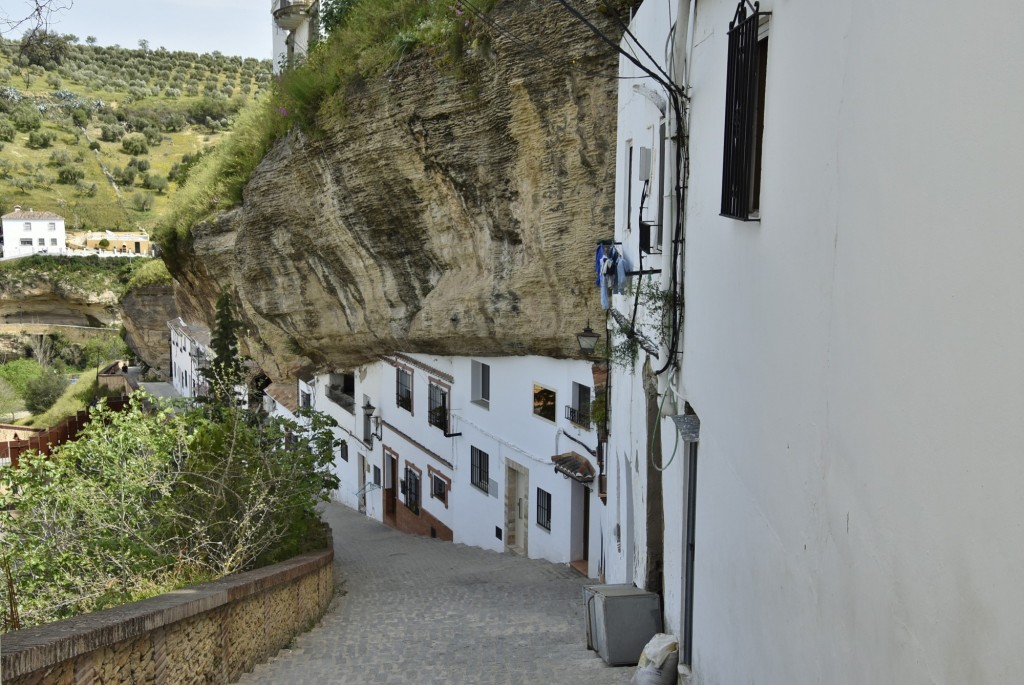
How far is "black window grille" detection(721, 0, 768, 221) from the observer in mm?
4410

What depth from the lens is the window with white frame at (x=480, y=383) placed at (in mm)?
18781

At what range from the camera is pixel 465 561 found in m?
16.4

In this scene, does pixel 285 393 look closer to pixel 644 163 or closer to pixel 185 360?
pixel 185 360

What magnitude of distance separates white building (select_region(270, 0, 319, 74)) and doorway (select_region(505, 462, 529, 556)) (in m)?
11.3

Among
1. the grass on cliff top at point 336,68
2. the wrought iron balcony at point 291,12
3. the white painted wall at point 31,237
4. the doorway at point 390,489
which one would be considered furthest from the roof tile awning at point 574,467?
the white painted wall at point 31,237

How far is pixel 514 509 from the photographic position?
698 inches

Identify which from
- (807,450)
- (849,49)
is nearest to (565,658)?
(807,450)

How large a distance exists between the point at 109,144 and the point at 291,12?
186 feet

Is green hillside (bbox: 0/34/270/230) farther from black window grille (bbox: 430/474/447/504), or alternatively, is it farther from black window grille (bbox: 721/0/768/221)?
black window grille (bbox: 721/0/768/221)

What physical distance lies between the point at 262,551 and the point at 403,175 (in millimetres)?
7087

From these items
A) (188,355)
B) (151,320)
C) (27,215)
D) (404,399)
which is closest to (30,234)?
(27,215)

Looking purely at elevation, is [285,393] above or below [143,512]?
below

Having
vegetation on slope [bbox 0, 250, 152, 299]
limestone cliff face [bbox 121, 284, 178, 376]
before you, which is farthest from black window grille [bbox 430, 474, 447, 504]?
vegetation on slope [bbox 0, 250, 152, 299]

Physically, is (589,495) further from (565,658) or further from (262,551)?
(565,658)
